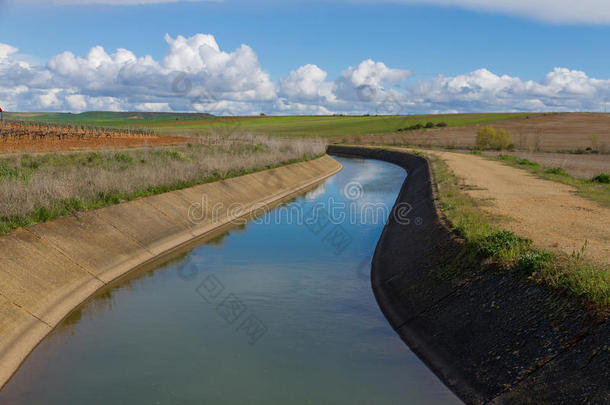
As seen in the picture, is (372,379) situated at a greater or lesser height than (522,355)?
lesser

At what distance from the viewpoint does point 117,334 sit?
466 inches

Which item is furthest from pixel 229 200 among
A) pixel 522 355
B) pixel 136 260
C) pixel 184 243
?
pixel 522 355

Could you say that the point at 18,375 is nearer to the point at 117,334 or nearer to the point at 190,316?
the point at 117,334

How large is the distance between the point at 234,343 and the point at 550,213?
37.6 ft

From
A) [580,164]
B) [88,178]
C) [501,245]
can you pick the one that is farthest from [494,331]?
[580,164]

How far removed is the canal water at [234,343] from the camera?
30.6 feet

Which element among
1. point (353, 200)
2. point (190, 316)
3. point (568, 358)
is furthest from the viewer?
point (353, 200)

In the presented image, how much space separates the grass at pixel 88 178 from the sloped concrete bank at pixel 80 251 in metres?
0.57

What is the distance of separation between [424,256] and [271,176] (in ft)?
78.6

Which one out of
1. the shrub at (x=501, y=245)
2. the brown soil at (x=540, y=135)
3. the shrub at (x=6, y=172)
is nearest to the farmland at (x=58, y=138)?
the shrub at (x=6, y=172)

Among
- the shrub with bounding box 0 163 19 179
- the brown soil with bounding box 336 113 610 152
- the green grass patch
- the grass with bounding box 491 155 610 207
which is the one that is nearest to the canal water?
the green grass patch

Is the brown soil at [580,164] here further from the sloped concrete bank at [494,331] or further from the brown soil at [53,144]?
the brown soil at [53,144]

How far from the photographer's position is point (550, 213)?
58.9 feet

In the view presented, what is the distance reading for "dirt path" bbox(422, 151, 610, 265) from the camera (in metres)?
12.9
